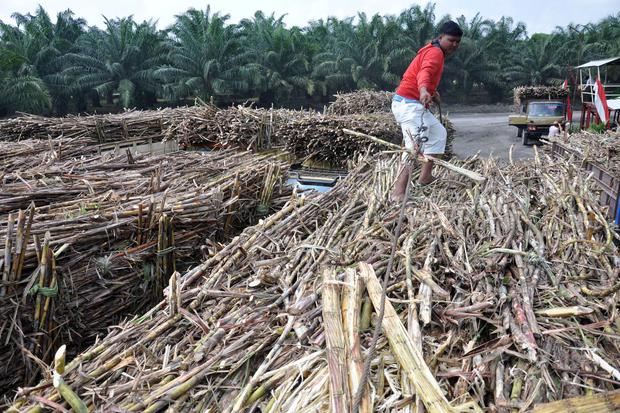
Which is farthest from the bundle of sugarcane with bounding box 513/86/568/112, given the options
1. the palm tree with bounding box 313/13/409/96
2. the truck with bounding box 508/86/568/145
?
the palm tree with bounding box 313/13/409/96

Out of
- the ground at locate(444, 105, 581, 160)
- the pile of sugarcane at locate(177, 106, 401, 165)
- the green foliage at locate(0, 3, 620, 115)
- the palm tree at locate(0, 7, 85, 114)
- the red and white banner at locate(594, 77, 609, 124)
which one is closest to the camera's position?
the pile of sugarcane at locate(177, 106, 401, 165)

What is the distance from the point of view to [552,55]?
34531 millimetres

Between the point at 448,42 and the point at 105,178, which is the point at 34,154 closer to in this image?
the point at 105,178

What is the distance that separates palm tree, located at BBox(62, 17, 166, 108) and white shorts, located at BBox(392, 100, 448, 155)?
23.4m

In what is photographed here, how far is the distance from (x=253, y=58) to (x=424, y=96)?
1078 inches

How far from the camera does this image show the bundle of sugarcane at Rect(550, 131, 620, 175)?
5895 mm

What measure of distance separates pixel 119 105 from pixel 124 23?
5032 millimetres

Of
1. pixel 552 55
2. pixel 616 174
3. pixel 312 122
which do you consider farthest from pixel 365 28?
pixel 616 174

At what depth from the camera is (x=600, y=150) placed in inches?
256

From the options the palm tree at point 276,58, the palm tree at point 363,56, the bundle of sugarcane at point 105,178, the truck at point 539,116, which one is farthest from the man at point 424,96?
the palm tree at point 363,56

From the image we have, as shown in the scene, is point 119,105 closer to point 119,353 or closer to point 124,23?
point 124,23

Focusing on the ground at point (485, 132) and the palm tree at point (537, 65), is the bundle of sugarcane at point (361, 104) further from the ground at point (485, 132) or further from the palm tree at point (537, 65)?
the palm tree at point (537, 65)

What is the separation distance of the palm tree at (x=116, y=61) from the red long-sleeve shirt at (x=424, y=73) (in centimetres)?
2349

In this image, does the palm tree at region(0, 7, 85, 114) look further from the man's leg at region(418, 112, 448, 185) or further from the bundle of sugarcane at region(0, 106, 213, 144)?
the man's leg at region(418, 112, 448, 185)
